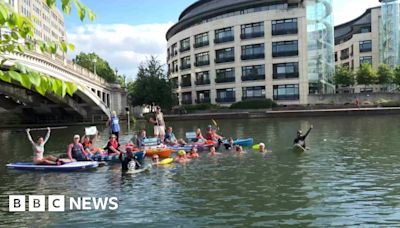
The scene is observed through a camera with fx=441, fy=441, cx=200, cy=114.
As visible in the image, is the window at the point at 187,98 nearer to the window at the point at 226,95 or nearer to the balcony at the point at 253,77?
the window at the point at 226,95

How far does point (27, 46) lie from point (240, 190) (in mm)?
11603

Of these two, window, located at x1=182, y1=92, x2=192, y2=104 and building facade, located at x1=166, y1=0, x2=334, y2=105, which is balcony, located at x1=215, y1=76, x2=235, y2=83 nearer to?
building facade, located at x1=166, y1=0, x2=334, y2=105

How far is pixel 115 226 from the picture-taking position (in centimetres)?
1137

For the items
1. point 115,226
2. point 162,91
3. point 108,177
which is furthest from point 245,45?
point 115,226

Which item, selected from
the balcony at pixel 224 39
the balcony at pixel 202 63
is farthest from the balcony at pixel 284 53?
the balcony at pixel 202 63

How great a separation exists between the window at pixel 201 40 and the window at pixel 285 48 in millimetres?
14914

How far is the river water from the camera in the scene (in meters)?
11.8

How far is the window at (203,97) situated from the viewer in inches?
3492

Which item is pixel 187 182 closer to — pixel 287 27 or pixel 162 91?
pixel 162 91

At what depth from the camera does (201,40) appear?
90.1 metres

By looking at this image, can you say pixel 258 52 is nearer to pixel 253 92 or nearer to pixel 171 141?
pixel 253 92

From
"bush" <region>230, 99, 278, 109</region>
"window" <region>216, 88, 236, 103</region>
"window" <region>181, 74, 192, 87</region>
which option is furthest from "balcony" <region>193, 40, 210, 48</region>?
"bush" <region>230, 99, 278, 109</region>

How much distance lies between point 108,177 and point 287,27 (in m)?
66.2

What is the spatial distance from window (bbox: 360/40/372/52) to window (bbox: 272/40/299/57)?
35.3 metres
